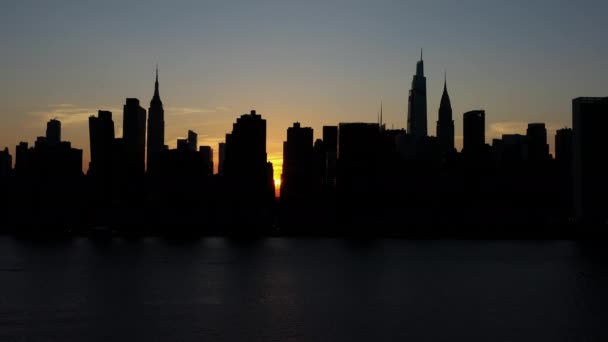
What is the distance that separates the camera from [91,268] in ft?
543

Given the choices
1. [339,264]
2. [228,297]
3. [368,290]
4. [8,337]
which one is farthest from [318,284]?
[8,337]

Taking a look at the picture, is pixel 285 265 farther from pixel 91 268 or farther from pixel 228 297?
pixel 228 297

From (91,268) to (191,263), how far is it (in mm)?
25637

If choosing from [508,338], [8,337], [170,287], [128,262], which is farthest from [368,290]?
[128,262]

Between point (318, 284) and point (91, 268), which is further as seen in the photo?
point (91, 268)

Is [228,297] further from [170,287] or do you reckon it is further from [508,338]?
[508,338]

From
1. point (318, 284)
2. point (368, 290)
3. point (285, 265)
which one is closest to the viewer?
point (368, 290)

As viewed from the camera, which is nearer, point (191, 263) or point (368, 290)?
point (368, 290)

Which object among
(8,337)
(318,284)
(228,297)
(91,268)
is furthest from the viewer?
(91,268)

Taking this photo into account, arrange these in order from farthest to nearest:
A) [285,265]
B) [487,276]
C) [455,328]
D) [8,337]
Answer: [285,265]
[487,276]
[455,328]
[8,337]

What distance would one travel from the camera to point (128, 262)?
183625 mm

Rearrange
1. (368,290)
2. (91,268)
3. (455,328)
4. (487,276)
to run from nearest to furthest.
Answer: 1. (455,328)
2. (368,290)
3. (487,276)
4. (91,268)

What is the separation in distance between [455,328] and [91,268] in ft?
329

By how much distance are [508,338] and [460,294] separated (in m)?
40.7
